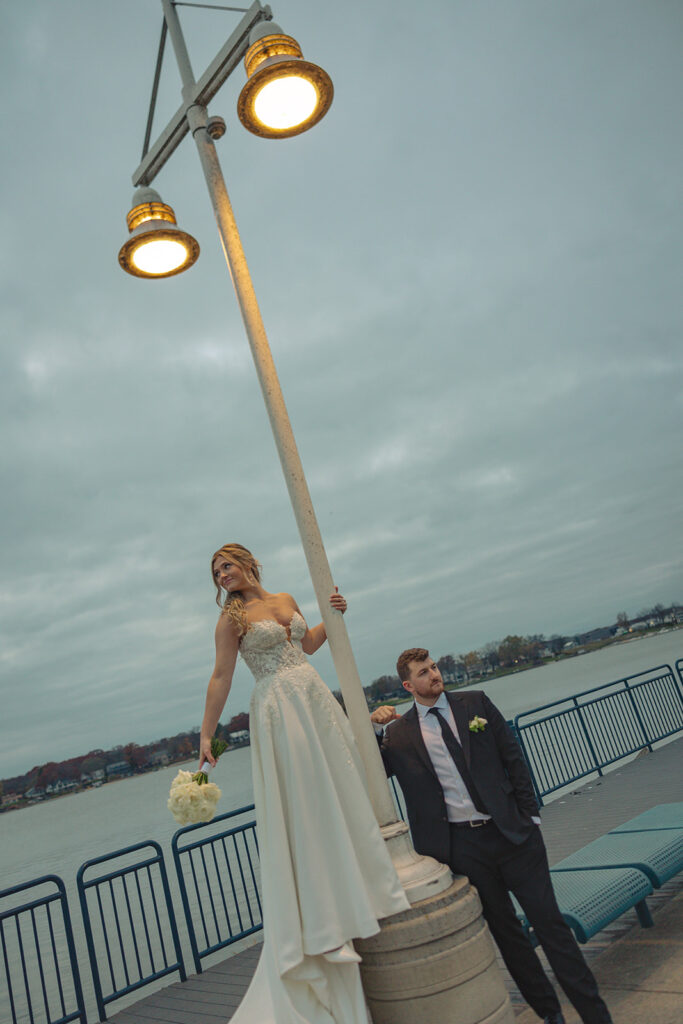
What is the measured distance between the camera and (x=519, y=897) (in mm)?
3486

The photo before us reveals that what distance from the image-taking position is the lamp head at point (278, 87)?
3834 millimetres

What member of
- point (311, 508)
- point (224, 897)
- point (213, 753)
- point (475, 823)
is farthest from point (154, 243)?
point (224, 897)

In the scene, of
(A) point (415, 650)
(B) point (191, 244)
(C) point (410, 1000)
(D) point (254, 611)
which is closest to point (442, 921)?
(C) point (410, 1000)

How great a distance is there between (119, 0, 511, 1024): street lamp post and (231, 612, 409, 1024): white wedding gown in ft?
0.36

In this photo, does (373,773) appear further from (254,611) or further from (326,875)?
(254,611)

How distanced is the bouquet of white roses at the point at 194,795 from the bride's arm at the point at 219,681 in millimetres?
53

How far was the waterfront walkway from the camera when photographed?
3689 mm

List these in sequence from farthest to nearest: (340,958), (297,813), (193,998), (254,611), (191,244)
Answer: (193,998) → (191,244) → (254,611) → (297,813) → (340,958)

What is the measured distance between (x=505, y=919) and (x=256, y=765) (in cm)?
148

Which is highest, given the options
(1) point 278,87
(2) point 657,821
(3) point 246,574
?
(1) point 278,87

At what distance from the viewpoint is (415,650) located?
3949 mm

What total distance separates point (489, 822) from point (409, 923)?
0.65m

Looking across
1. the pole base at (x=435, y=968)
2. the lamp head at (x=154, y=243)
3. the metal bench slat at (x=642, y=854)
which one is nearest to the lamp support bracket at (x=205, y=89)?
the lamp head at (x=154, y=243)

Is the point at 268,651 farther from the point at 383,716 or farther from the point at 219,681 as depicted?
the point at 383,716
